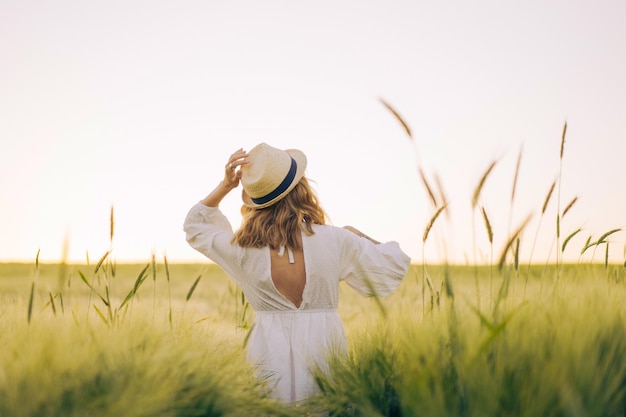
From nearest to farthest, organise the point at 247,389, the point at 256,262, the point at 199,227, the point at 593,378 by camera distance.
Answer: the point at 593,378, the point at 247,389, the point at 256,262, the point at 199,227

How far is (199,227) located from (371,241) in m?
0.97

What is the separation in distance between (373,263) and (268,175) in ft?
2.44

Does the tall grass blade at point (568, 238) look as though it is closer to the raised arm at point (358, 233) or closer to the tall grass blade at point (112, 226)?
the raised arm at point (358, 233)

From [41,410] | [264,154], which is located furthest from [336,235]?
[41,410]

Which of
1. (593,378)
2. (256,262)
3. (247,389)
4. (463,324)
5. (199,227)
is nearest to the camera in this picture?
(593,378)

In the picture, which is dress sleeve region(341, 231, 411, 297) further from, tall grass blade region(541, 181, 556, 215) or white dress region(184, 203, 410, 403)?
tall grass blade region(541, 181, 556, 215)

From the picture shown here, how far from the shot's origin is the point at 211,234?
3.48 m

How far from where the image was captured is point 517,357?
6.67 feet

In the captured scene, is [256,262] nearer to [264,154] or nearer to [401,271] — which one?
[264,154]

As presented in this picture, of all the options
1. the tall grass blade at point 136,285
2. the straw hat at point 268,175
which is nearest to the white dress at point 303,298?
the straw hat at point 268,175

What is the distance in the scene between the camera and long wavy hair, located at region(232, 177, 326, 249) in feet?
10.8

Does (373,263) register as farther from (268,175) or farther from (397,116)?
(397,116)

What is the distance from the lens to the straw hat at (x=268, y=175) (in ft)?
10.9

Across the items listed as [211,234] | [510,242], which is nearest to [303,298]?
[211,234]
